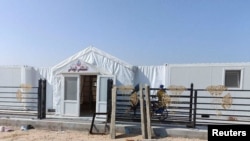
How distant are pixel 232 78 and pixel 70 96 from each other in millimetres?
7490

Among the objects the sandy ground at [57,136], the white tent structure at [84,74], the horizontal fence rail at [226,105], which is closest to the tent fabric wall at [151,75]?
the white tent structure at [84,74]

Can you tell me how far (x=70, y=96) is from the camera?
36.2ft

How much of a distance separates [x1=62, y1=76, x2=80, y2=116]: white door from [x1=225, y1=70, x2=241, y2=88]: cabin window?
6.81 metres

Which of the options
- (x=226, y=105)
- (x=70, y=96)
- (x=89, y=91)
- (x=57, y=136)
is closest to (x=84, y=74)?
(x=70, y=96)

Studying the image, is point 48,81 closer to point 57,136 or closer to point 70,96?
point 70,96

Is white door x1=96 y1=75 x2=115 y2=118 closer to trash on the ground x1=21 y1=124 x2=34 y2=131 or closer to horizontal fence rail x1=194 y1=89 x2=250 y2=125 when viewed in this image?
trash on the ground x1=21 y1=124 x2=34 y2=131

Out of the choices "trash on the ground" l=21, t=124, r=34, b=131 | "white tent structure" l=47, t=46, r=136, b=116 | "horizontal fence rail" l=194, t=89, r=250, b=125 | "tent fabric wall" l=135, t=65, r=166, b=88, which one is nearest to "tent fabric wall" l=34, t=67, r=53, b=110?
"white tent structure" l=47, t=46, r=136, b=116

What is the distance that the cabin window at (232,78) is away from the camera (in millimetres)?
10688

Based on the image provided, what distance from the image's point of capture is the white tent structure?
35.3 feet

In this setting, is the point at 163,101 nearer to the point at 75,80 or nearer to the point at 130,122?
the point at 130,122

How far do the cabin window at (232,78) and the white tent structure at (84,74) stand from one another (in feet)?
14.5

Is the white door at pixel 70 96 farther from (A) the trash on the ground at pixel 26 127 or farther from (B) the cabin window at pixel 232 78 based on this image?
(B) the cabin window at pixel 232 78

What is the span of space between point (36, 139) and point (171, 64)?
22.4 feet

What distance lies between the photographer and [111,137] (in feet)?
24.0
